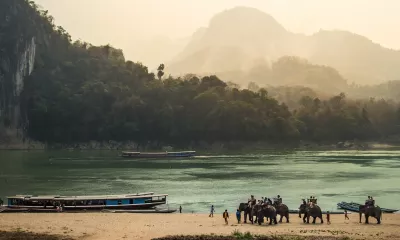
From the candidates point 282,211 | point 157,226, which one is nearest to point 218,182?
point 282,211

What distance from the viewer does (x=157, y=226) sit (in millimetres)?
41062

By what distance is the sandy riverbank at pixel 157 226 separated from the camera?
120 ft

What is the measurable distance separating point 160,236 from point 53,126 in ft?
548

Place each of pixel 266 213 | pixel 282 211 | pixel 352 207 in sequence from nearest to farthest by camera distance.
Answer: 1. pixel 266 213
2. pixel 282 211
3. pixel 352 207

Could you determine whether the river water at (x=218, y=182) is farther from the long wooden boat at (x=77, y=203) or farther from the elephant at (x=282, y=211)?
the elephant at (x=282, y=211)

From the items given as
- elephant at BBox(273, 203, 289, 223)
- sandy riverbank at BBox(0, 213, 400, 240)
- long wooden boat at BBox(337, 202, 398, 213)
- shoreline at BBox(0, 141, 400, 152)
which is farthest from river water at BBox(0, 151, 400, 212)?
shoreline at BBox(0, 141, 400, 152)

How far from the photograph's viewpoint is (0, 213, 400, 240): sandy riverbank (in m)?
36.7

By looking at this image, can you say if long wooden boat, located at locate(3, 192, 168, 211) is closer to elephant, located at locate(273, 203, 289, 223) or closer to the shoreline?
elephant, located at locate(273, 203, 289, 223)

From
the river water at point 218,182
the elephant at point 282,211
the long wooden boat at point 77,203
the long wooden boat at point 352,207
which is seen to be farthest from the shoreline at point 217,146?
the elephant at point 282,211

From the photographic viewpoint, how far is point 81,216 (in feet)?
152

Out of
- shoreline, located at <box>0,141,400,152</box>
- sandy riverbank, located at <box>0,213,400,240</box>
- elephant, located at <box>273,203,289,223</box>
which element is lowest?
sandy riverbank, located at <box>0,213,400,240</box>

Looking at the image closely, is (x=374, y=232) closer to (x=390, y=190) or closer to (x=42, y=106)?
(x=390, y=190)

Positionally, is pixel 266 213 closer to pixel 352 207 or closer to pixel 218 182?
pixel 352 207

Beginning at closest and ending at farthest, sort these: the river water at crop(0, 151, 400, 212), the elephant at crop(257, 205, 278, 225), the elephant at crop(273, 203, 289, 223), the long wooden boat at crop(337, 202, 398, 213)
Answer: the elephant at crop(257, 205, 278, 225) → the elephant at crop(273, 203, 289, 223) → the long wooden boat at crop(337, 202, 398, 213) → the river water at crop(0, 151, 400, 212)
